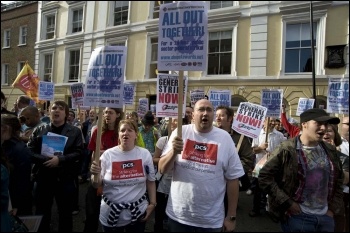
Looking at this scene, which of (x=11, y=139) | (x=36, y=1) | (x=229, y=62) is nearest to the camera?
(x=11, y=139)

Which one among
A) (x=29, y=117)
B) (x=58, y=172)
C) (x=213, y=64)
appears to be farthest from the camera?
(x=213, y=64)

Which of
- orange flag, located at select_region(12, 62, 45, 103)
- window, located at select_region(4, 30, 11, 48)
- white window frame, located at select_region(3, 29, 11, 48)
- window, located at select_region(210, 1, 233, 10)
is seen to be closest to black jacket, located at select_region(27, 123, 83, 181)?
orange flag, located at select_region(12, 62, 45, 103)

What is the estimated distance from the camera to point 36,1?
24.7 m

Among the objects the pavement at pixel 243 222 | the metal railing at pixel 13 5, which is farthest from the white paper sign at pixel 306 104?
the metal railing at pixel 13 5

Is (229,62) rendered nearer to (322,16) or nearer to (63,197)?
(322,16)

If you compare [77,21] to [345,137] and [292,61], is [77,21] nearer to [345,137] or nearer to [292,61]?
[292,61]

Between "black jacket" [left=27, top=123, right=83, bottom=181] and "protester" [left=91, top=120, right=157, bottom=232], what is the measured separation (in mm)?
939

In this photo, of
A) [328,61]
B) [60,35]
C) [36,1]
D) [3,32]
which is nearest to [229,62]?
[328,61]

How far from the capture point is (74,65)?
2166 cm

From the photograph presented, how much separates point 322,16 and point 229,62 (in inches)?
174

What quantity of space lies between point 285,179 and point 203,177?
2.34 feet

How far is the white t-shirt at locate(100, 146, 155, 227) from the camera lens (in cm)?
300

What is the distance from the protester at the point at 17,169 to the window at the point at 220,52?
13376 mm

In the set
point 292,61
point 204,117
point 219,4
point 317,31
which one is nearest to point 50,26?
point 219,4
